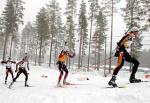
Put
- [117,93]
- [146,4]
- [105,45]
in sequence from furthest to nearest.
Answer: [105,45]
[146,4]
[117,93]

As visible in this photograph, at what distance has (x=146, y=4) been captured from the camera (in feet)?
107

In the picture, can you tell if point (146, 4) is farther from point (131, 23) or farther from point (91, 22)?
point (91, 22)

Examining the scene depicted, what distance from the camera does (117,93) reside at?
26.8 feet

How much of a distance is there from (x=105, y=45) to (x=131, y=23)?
23751 millimetres

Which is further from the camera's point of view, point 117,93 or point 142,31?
point 142,31

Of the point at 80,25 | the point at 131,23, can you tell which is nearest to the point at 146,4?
the point at 131,23

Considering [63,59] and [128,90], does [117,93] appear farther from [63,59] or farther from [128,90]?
[63,59]

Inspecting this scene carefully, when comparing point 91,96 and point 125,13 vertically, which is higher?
point 125,13

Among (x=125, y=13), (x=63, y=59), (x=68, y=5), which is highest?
(x=68, y=5)

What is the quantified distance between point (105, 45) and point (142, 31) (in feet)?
92.4

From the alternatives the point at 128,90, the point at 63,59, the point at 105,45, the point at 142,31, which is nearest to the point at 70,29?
the point at 105,45

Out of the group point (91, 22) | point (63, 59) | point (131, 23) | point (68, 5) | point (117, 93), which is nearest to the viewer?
point (117, 93)

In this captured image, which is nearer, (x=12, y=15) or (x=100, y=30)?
(x=12, y=15)

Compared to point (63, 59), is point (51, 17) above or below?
above
